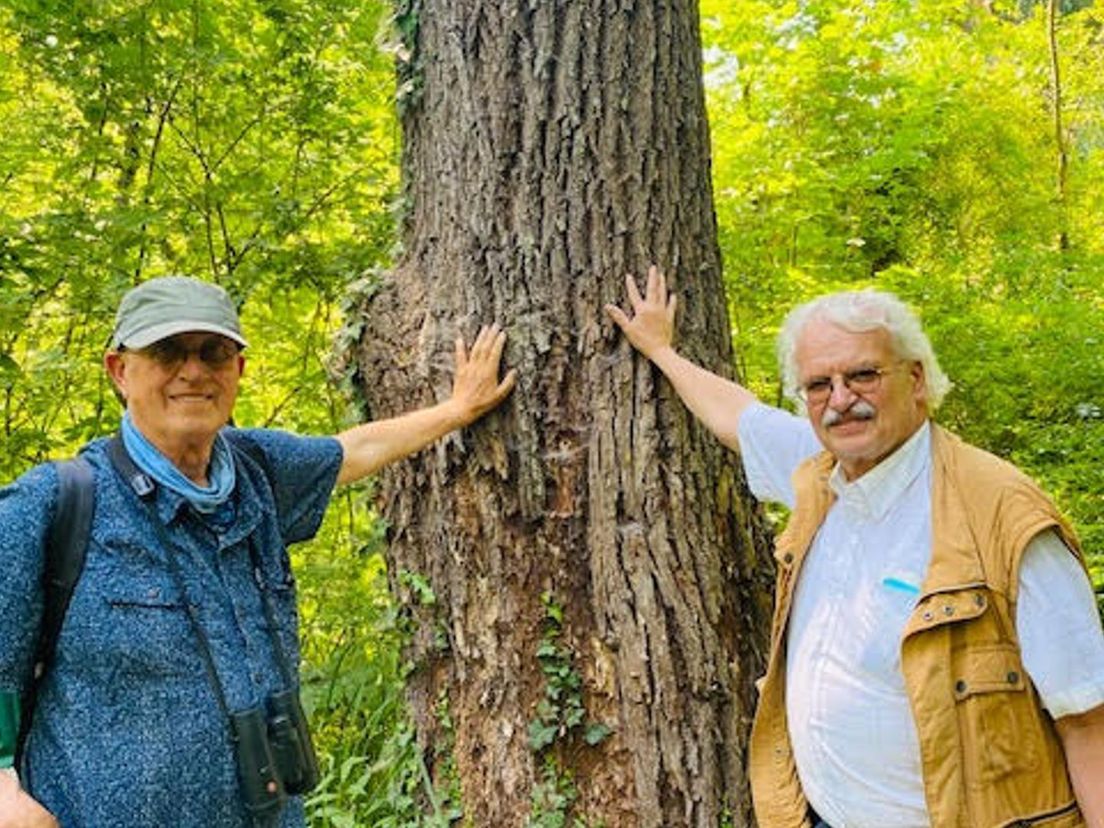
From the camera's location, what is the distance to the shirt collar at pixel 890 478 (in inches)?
84.4

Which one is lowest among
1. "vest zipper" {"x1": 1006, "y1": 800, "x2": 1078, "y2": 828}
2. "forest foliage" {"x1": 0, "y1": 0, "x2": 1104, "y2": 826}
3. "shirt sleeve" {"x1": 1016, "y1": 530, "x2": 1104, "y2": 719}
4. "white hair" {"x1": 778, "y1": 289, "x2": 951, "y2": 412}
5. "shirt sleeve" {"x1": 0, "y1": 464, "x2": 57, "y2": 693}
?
"vest zipper" {"x1": 1006, "y1": 800, "x2": 1078, "y2": 828}

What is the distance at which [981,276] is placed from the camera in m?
7.95

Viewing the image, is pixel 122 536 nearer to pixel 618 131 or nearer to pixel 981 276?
pixel 618 131

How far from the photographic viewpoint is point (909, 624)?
193cm

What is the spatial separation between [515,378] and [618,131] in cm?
79

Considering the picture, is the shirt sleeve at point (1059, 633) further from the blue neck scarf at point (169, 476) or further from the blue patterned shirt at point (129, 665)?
the blue neck scarf at point (169, 476)

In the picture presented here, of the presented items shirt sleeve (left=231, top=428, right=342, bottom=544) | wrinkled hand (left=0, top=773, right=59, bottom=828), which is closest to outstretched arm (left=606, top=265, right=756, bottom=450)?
shirt sleeve (left=231, top=428, right=342, bottom=544)

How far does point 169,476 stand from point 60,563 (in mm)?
289

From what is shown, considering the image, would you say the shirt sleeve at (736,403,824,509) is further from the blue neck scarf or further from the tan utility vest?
the blue neck scarf

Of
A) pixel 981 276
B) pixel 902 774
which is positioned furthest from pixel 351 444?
pixel 981 276

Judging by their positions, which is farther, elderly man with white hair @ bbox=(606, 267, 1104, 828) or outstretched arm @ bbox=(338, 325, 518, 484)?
outstretched arm @ bbox=(338, 325, 518, 484)

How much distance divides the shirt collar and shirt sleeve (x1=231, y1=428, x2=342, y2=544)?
54.4 inches

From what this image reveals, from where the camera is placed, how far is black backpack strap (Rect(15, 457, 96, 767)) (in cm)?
202

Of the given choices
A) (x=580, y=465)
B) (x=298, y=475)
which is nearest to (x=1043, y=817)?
(x=580, y=465)
